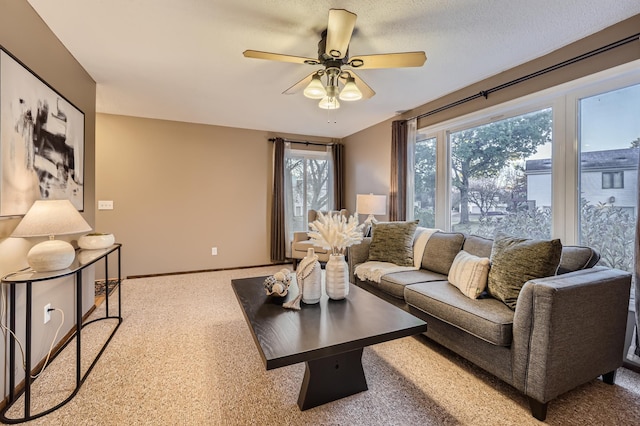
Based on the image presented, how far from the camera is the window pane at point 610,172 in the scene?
2.03 m

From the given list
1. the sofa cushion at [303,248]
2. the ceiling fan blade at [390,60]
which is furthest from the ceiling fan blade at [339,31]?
the sofa cushion at [303,248]

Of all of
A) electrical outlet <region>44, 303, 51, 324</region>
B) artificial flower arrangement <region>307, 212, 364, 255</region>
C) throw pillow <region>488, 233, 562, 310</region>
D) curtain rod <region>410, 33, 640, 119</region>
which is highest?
curtain rod <region>410, 33, 640, 119</region>

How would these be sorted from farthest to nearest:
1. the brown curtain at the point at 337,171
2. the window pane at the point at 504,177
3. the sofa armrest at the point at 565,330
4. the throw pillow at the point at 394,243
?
the brown curtain at the point at 337,171
the throw pillow at the point at 394,243
the window pane at the point at 504,177
the sofa armrest at the point at 565,330

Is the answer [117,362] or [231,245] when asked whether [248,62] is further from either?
[231,245]

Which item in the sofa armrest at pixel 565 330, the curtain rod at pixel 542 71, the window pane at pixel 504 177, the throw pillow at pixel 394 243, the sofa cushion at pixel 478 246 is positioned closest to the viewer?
the sofa armrest at pixel 565 330

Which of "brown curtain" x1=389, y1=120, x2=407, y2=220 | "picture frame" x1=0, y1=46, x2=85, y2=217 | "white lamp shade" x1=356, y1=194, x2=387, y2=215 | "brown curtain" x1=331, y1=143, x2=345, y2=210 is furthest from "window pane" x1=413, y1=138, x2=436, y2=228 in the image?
"picture frame" x1=0, y1=46, x2=85, y2=217

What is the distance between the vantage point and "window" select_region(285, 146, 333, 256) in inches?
201

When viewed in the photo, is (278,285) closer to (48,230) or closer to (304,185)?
(48,230)

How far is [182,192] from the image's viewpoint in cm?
446

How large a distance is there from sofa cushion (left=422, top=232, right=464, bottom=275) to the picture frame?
3125 millimetres

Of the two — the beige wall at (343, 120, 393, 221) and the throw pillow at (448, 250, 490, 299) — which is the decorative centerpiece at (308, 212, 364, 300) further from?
the beige wall at (343, 120, 393, 221)

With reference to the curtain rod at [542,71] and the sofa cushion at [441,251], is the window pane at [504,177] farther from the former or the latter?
the sofa cushion at [441,251]

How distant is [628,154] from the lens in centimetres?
204

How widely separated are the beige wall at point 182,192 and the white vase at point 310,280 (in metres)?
3.32
